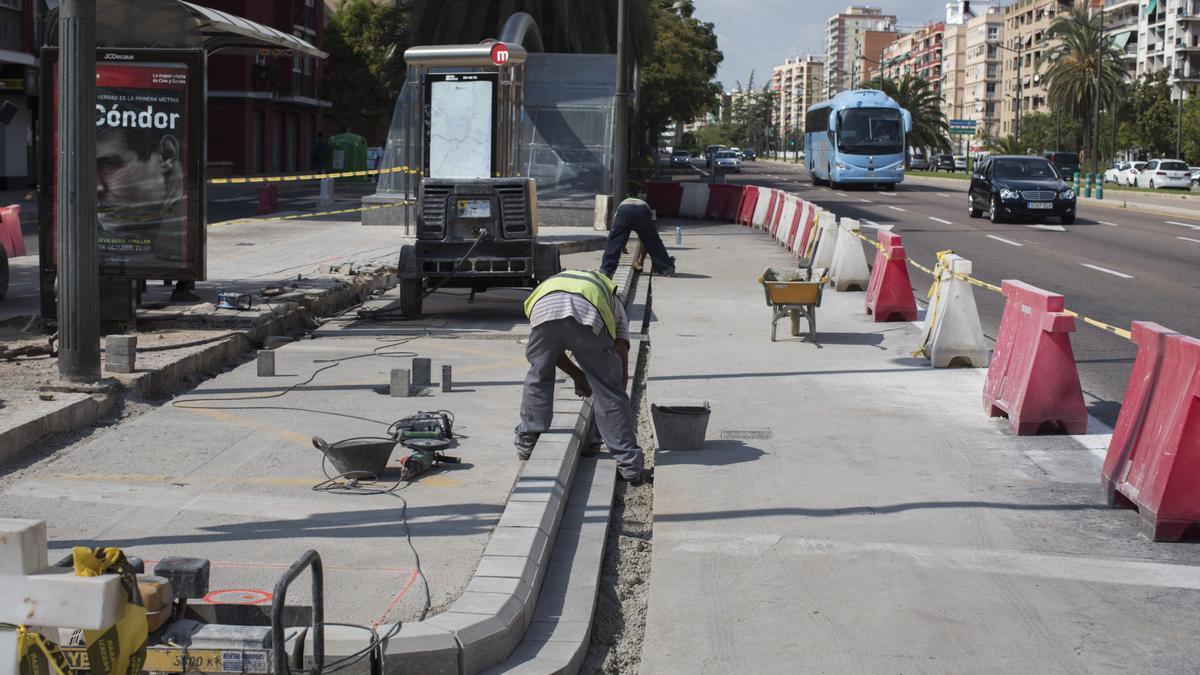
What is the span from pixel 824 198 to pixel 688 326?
3226 centimetres

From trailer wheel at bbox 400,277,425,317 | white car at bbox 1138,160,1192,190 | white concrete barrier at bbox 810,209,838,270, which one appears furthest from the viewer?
white car at bbox 1138,160,1192,190

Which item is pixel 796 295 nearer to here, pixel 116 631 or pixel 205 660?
pixel 205 660

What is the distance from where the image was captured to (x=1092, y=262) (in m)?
23.1

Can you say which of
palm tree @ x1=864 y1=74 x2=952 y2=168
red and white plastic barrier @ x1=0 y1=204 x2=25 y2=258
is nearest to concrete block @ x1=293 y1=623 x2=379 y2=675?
red and white plastic barrier @ x1=0 y1=204 x2=25 y2=258

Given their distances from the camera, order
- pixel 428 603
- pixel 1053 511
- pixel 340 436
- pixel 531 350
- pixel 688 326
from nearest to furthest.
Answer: pixel 428 603
pixel 1053 511
pixel 531 350
pixel 340 436
pixel 688 326

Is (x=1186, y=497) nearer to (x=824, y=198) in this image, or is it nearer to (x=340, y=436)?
(x=340, y=436)

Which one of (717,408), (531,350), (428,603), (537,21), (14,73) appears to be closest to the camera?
(428,603)

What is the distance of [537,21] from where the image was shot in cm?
3656

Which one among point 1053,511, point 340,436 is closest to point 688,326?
point 340,436

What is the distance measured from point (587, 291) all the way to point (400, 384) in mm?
2931

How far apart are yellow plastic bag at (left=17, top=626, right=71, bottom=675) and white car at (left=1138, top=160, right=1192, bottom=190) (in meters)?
70.2

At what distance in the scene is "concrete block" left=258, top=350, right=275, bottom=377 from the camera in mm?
11047

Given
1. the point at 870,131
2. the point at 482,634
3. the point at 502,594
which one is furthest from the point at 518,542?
the point at 870,131

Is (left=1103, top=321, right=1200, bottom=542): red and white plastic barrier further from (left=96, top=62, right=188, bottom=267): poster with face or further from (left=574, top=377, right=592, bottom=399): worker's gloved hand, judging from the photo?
(left=96, top=62, right=188, bottom=267): poster with face
